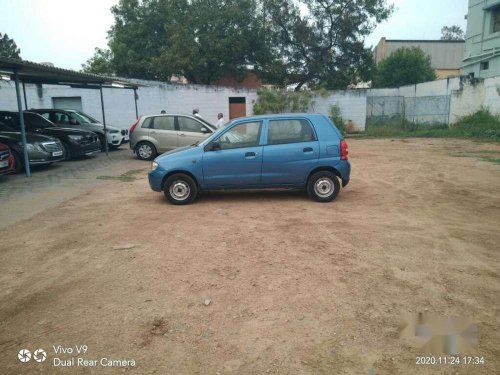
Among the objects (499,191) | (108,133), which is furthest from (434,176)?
(108,133)

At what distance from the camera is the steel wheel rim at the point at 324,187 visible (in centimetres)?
701

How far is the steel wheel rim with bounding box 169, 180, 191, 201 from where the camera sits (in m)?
7.04

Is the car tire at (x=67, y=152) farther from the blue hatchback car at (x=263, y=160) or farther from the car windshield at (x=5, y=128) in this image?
the blue hatchback car at (x=263, y=160)

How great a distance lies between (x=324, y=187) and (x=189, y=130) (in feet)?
21.7

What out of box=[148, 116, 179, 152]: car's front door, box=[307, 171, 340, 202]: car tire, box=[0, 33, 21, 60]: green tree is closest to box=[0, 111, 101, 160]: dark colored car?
box=[148, 116, 179, 152]: car's front door

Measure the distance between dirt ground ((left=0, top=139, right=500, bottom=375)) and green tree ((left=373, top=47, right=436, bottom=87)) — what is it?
111 feet

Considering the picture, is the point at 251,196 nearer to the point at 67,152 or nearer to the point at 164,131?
the point at 164,131

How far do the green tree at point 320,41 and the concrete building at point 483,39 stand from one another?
6399 mm

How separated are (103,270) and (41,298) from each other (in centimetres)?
71

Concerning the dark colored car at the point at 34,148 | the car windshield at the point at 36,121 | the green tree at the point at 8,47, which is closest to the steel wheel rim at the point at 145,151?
the dark colored car at the point at 34,148

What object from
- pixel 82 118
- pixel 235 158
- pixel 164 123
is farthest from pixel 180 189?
pixel 82 118

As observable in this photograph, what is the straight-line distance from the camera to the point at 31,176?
10.2 metres

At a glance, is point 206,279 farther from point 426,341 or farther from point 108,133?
point 108,133

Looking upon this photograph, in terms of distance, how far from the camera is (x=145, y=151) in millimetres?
12961
